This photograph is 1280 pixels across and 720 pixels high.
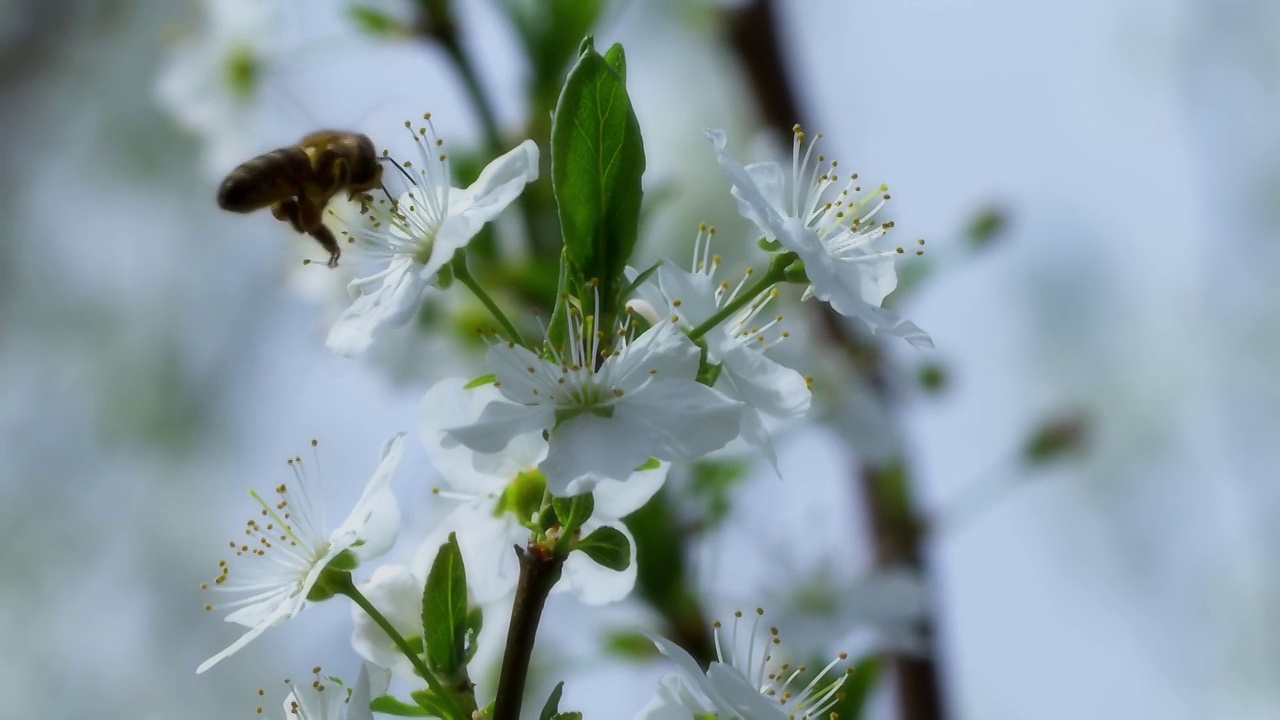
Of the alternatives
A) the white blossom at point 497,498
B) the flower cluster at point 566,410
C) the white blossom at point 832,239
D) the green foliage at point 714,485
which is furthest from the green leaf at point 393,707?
the green foliage at point 714,485

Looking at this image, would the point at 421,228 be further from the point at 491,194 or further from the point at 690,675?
the point at 690,675

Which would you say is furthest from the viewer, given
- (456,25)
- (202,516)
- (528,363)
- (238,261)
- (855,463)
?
(238,261)

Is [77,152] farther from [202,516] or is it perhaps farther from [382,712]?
[382,712]

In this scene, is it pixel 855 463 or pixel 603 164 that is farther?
pixel 855 463

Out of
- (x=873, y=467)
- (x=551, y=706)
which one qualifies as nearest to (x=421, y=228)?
(x=551, y=706)

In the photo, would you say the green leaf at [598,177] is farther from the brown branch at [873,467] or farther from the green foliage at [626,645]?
the brown branch at [873,467]

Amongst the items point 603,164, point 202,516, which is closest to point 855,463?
point 603,164
